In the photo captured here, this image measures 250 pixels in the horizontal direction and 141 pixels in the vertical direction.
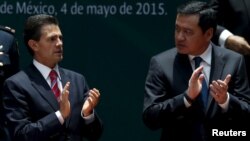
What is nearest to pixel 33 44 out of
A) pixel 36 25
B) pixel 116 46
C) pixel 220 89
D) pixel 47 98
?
pixel 36 25

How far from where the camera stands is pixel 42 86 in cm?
564

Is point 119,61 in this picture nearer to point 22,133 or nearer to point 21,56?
point 21,56

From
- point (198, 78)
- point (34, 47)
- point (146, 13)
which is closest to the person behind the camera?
point (198, 78)

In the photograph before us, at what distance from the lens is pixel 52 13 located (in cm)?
709

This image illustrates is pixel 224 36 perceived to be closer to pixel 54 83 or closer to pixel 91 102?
pixel 91 102

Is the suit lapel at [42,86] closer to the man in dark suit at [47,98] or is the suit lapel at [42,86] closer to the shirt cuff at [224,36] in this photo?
the man in dark suit at [47,98]

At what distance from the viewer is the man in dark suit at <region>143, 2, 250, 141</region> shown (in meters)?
5.51

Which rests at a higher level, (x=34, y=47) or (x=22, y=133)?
(x=34, y=47)

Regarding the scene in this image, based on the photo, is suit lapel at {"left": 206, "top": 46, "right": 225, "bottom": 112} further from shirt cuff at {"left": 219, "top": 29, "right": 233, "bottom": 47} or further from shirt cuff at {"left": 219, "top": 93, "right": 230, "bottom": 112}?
shirt cuff at {"left": 219, "top": 29, "right": 233, "bottom": 47}

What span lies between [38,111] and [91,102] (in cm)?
30

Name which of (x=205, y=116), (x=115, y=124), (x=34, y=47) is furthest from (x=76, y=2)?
(x=205, y=116)

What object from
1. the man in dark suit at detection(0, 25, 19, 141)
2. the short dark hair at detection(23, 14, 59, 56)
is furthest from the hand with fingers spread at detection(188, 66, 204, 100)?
the man in dark suit at detection(0, 25, 19, 141)

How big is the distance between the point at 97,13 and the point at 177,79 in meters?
1.63

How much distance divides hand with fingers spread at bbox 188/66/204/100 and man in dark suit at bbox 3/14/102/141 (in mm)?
540
